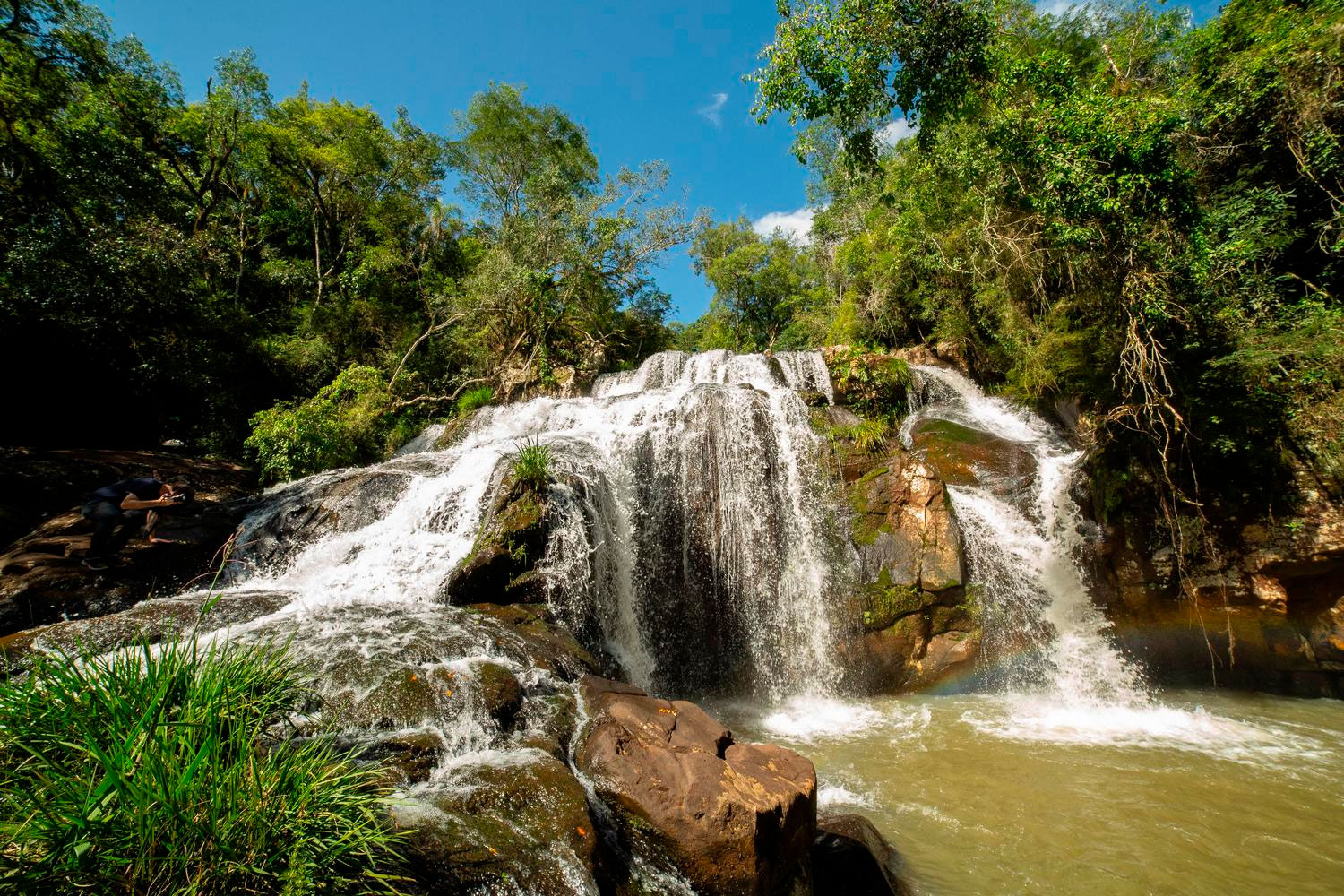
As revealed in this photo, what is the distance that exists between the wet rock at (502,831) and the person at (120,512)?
6.75m

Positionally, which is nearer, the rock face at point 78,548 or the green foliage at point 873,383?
the rock face at point 78,548

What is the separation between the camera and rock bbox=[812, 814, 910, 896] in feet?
11.6

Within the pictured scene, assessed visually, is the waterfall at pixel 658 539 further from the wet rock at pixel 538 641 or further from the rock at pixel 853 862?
the rock at pixel 853 862

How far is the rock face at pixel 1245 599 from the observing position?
6.75 metres

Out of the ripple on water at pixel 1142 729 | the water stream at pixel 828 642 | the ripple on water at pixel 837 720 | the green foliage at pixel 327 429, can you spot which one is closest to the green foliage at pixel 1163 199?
the water stream at pixel 828 642

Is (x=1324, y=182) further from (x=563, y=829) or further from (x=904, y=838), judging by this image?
(x=563, y=829)

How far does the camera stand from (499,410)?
14.1m

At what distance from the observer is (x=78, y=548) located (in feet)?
21.6

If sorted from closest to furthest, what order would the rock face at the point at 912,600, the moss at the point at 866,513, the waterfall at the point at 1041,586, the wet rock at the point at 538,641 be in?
the wet rock at the point at 538,641 → the waterfall at the point at 1041,586 → the rock face at the point at 912,600 → the moss at the point at 866,513

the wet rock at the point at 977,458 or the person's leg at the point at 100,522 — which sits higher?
the wet rock at the point at 977,458

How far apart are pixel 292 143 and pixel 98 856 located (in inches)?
956

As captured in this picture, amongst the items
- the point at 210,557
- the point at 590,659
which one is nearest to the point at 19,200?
the point at 210,557

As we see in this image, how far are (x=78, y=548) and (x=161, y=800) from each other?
7.78 m

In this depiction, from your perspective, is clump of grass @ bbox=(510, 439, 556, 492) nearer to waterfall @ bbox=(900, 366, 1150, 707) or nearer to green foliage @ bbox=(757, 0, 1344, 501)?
green foliage @ bbox=(757, 0, 1344, 501)
